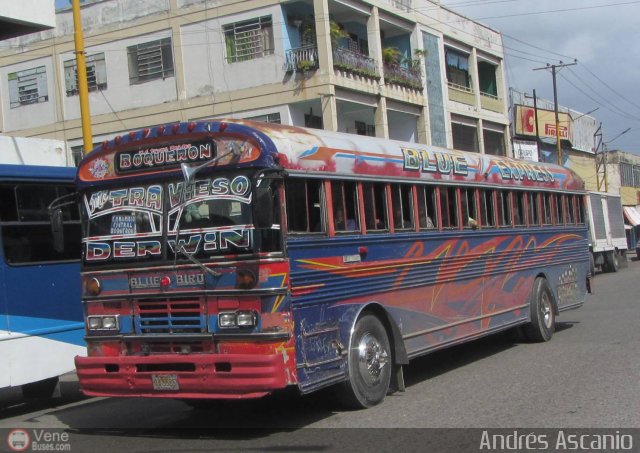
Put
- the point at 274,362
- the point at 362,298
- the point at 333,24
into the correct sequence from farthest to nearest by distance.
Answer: the point at 333,24 → the point at 362,298 → the point at 274,362

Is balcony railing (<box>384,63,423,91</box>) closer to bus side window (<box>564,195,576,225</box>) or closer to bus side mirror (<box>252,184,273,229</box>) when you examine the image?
bus side window (<box>564,195,576,225</box>)

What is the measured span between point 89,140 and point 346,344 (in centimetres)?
789

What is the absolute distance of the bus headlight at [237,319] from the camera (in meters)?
6.63

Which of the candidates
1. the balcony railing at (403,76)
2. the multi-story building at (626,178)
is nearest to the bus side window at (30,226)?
the balcony railing at (403,76)

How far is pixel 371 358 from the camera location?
26.0 feet

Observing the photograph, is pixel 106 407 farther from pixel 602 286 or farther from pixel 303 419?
pixel 602 286

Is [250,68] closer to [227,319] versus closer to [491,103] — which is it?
[491,103]

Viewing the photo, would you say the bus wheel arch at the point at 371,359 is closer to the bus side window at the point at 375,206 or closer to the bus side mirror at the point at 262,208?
the bus side window at the point at 375,206

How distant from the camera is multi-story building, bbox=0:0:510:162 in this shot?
25.8 meters

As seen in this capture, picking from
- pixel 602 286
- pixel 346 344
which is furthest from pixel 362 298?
pixel 602 286

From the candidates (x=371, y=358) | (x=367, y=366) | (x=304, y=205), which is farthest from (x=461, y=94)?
(x=304, y=205)

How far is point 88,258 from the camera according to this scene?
7.50 metres

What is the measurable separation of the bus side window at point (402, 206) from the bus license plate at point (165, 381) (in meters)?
3.17

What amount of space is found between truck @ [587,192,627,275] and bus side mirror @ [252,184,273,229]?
83.8 ft
